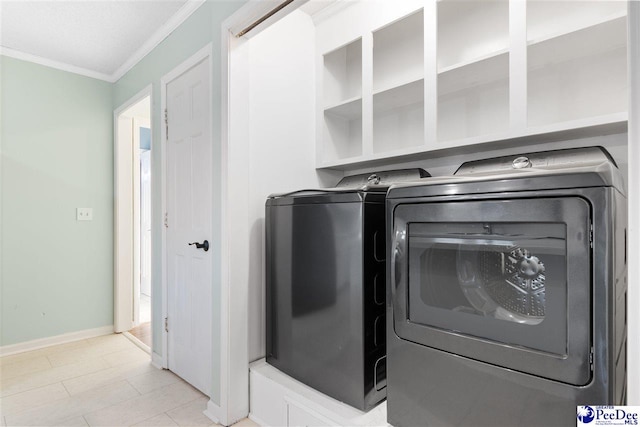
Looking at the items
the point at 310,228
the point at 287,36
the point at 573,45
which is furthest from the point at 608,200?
the point at 287,36

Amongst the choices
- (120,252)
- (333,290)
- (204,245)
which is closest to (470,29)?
(333,290)

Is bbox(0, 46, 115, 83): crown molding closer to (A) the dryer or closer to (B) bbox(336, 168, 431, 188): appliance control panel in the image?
(B) bbox(336, 168, 431, 188): appliance control panel

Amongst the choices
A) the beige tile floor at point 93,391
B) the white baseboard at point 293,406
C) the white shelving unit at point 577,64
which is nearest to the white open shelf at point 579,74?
the white shelving unit at point 577,64

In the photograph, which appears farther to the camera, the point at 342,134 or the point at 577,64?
the point at 342,134

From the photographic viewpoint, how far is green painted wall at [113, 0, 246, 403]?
6.05 feet

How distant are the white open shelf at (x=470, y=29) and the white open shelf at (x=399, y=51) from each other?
0.14 meters

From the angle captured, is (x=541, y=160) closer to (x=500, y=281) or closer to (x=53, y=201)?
(x=500, y=281)

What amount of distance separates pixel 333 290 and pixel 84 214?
2.76 meters

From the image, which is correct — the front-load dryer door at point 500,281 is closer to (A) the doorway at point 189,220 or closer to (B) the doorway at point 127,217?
(A) the doorway at point 189,220

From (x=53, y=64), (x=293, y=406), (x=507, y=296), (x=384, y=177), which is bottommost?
(x=293, y=406)

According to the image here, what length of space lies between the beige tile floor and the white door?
0.18 metres

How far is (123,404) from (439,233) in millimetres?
2065

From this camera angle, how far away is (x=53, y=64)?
2.90m

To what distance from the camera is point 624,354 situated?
3.19 feet
